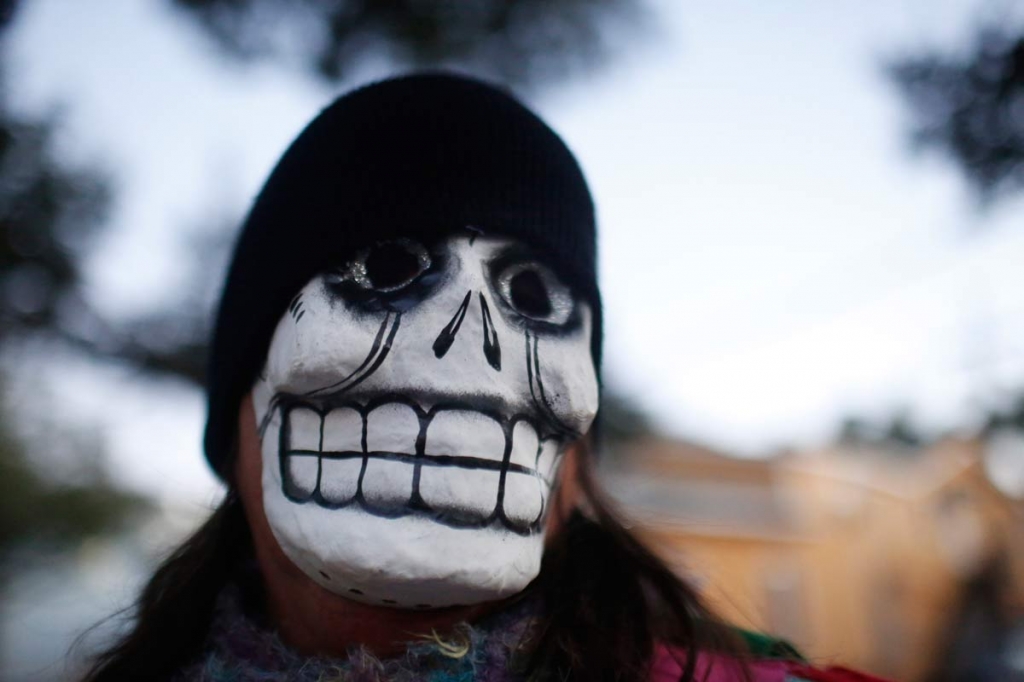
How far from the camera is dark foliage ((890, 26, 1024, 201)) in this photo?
164cm

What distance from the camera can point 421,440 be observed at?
106 cm

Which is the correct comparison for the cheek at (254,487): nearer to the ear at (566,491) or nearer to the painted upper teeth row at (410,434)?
the painted upper teeth row at (410,434)

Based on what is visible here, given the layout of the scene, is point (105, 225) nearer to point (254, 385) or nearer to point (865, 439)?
point (254, 385)

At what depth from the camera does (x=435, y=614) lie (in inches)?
43.5

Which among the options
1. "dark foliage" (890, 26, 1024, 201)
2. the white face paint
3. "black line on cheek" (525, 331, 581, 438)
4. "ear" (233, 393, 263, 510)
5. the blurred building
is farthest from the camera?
the blurred building

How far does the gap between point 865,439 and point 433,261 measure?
103 feet

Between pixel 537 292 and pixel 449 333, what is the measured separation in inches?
7.6

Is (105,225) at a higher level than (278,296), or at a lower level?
higher

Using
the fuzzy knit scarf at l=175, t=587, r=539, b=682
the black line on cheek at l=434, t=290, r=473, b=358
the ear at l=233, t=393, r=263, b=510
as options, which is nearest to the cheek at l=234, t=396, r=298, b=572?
the ear at l=233, t=393, r=263, b=510

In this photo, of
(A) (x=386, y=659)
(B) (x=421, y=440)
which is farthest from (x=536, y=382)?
(A) (x=386, y=659)

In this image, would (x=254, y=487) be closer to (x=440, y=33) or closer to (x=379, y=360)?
(x=379, y=360)

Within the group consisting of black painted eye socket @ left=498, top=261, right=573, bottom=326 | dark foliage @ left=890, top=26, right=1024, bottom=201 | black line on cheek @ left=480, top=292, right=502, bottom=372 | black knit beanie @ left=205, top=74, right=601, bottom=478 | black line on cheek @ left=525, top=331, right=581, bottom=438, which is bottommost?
black line on cheek @ left=525, top=331, right=581, bottom=438

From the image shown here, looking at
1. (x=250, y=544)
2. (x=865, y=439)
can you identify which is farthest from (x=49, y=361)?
(x=865, y=439)

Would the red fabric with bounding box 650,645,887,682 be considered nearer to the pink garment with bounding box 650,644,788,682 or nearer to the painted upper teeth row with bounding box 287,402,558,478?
the pink garment with bounding box 650,644,788,682
